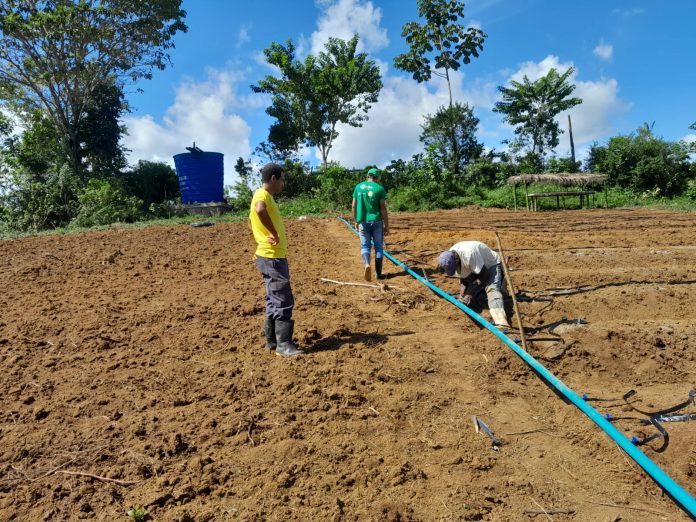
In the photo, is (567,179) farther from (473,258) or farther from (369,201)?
(473,258)

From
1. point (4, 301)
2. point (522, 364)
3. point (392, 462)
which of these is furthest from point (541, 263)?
point (4, 301)

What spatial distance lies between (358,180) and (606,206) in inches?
424

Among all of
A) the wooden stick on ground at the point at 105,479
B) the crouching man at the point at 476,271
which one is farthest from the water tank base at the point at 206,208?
the wooden stick on ground at the point at 105,479

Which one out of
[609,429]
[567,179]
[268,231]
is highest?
[567,179]

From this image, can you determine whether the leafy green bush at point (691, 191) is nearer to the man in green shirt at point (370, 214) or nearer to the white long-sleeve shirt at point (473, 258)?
the man in green shirt at point (370, 214)

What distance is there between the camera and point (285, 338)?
3783 millimetres

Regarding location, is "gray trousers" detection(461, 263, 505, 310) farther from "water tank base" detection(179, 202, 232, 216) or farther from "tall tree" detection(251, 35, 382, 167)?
"tall tree" detection(251, 35, 382, 167)

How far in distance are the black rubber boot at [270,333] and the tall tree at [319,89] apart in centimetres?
2201

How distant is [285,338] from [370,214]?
2871 millimetres

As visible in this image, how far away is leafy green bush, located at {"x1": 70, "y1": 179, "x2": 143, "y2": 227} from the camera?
46.4 ft

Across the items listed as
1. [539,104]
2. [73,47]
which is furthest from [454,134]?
[73,47]

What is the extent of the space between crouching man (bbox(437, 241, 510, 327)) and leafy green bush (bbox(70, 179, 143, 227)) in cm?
1256

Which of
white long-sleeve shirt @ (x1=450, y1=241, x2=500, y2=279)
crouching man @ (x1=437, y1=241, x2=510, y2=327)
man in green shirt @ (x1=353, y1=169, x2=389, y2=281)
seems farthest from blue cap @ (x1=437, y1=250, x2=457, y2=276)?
man in green shirt @ (x1=353, y1=169, x2=389, y2=281)

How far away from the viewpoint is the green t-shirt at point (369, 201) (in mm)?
6180
